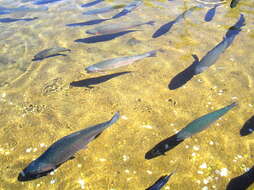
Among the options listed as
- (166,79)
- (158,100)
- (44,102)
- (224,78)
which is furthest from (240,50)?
(44,102)

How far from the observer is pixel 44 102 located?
4762 millimetres

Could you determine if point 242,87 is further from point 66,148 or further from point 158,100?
point 66,148

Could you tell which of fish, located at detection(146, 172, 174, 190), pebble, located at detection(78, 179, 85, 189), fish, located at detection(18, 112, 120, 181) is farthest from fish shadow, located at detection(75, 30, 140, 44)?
fish, located at detection(146, 172, 174, 190)

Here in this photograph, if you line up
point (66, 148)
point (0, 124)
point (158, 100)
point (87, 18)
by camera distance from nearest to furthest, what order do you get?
1. point (66, 148)
2. point (0, 124)
3. point (158, 100)
4. point (87, 18)

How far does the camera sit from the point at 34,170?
10.0 ft

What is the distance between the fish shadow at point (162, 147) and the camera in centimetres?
361

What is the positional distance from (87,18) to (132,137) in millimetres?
6496

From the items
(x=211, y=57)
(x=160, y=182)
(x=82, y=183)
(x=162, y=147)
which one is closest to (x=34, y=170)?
(x=82, y=183)

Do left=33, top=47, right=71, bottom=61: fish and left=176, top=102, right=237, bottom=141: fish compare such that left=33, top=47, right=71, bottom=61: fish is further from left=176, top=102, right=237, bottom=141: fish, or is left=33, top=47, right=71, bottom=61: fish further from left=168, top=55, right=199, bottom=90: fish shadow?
left=176, top=102, right=237, bottom=141: fish

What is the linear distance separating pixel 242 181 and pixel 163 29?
5391 millimetres

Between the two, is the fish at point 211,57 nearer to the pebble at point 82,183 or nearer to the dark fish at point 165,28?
the dark fish at point 165,28

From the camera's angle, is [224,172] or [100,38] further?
[100,38]

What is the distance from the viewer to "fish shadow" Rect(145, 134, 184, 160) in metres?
3.61

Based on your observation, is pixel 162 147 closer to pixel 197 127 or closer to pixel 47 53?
pixel 197 127
